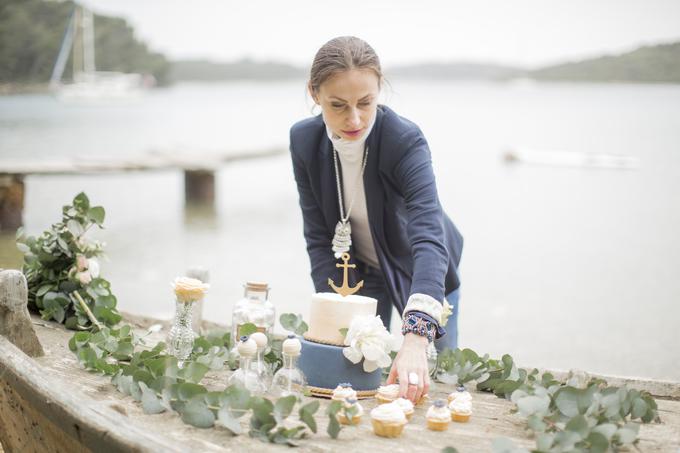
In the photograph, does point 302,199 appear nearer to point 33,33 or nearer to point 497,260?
point 497,260

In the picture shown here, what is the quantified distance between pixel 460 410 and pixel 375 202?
793mm

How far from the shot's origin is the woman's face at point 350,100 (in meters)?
2.47

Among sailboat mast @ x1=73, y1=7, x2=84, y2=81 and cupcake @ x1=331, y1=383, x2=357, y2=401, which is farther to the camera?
sailboat mast @ x1=73, y1=7, x2=84, y2=81

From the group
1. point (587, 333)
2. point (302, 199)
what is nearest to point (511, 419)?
point (302, 199)

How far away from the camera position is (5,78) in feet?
97.8

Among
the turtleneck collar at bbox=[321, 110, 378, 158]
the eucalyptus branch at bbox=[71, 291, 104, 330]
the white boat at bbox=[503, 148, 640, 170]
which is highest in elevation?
the white boat at bbox=[503, 148, 640, 170]

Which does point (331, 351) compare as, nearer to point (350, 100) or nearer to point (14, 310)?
point (350, 100)

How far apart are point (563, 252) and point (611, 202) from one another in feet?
21.6

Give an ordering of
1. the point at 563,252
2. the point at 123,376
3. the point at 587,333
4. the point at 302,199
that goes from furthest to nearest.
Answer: the point at 563,252 < the point at 587,333 < the point at 302,199 < the point at 123,376

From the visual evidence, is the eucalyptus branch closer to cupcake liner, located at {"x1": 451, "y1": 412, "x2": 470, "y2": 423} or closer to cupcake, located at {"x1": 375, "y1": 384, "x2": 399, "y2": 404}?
cupcake, located at {"x1": 375, "y1": 384, "x2": 399, "y2": 404}

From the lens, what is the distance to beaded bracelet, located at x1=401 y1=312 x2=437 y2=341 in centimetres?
235

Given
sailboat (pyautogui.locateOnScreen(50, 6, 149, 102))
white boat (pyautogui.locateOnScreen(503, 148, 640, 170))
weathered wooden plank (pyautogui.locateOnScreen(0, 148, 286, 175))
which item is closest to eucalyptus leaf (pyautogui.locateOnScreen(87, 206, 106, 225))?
weathered wooden plank (pyautogui.locateOnScreen(0, 148, 286, 175))

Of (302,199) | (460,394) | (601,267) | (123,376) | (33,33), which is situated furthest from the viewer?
(33,33)

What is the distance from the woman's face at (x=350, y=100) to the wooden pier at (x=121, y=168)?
7890 mm
